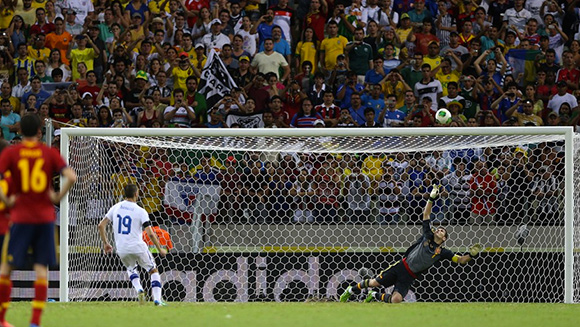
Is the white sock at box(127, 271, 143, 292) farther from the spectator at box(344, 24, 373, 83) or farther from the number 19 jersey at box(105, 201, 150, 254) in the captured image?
the spectator at box(344, 24, 373, 83)

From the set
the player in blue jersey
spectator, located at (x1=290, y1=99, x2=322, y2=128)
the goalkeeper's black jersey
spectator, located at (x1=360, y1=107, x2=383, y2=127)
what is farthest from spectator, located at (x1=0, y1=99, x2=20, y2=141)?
the goalkeeper's black jersey

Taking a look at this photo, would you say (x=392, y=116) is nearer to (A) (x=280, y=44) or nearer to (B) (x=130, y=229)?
(A) (x=280, y=44)

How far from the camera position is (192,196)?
14.4 m

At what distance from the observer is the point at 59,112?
1784cm

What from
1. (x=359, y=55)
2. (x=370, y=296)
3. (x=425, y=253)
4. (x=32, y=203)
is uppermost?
(x=359, y=55)

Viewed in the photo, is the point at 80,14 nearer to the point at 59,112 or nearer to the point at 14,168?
the point at 59,112

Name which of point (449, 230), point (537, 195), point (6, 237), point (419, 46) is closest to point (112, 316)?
point (6, 237)

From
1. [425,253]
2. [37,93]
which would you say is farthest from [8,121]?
[425,253]

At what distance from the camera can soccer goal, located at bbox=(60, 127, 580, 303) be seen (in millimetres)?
14133

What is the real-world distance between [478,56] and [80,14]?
851 centimetres

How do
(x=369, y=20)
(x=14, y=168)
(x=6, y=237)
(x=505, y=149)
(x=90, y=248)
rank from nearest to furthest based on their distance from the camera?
(x=14, y=168), (x=6, y=237), (x=90, y=248), (x=505, y=149), (x=369, y=20)

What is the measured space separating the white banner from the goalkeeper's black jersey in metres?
3.14

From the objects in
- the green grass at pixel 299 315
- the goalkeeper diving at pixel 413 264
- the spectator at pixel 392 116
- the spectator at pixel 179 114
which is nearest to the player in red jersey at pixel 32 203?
the green grass at pixel 299 315

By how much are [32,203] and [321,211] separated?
691 centimetres
